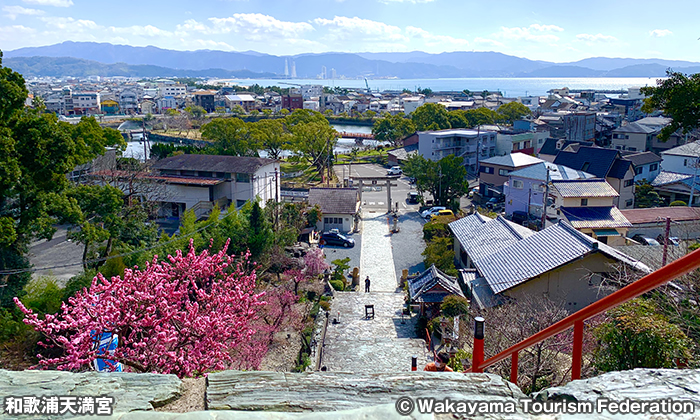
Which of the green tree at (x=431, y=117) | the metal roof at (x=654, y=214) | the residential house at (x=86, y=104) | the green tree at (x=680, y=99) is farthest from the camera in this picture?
the residential house at (x=86, y=104)

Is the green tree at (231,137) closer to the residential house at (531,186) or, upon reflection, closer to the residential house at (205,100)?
the residential house at (531,186)

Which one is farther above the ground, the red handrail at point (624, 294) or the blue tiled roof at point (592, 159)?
the red handrail at point (624, 294)

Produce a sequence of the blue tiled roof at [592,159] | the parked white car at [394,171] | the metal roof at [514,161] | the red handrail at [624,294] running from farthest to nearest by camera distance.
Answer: the parked white car at [394,171]
the metal roof at [514,161]
the blue tiled roof at [592,159]
the red handrail at [624,294]

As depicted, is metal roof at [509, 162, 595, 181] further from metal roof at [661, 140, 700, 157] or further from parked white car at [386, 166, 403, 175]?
parked white car at [386, 166, 403, 175]

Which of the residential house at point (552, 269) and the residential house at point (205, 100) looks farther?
the residential house at point (205, 100)

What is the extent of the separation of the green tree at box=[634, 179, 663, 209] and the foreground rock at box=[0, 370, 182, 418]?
2538 cm

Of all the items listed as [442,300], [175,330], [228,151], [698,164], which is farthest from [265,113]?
[175,330]

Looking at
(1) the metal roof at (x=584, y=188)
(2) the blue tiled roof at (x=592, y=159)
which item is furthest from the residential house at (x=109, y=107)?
(1) the metal roof at (x=584, y=188)

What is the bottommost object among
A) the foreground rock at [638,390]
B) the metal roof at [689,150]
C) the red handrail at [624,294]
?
the metal roof at [689,150]

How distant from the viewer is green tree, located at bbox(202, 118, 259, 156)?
31.1 m

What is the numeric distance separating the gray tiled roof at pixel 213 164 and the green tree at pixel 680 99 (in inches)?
559

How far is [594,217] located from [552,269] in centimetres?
861

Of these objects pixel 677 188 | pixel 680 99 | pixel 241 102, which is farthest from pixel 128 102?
pixel 680 99

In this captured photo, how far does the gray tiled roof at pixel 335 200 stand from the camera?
21.0 metres
